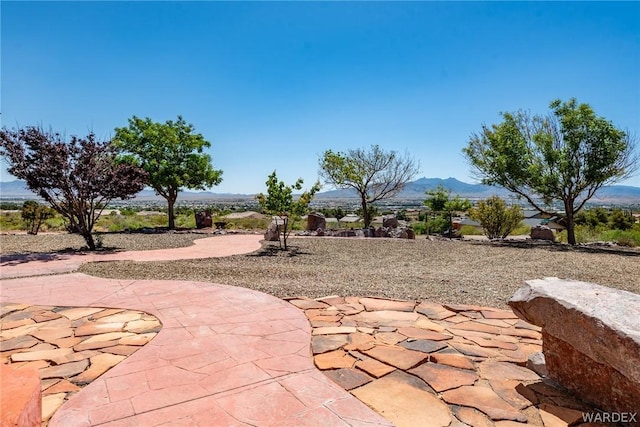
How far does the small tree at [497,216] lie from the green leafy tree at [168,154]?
1423 centimetres

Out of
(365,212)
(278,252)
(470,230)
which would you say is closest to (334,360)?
(278,252)

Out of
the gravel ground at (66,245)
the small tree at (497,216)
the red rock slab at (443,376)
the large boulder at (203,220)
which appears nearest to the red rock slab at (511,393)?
the red rock slab at (443,376)

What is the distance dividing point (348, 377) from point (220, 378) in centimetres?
96

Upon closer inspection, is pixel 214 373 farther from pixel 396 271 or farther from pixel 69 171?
pixel 69 171

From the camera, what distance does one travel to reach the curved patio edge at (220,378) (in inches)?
86.7

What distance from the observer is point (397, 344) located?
333 cm

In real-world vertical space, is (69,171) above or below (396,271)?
above

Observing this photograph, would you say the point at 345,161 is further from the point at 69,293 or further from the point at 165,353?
the point at 165,353

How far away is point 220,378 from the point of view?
8.74 ft

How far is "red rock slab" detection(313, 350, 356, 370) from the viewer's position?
9.50 ft

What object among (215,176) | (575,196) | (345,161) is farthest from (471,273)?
(215,176)

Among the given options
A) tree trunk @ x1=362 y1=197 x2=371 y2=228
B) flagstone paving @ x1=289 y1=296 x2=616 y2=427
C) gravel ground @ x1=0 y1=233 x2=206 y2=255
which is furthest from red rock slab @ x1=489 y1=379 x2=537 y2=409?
tree trunk @ x1=362 y1=197 x2=371 y2=228

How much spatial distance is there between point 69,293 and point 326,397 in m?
4.67

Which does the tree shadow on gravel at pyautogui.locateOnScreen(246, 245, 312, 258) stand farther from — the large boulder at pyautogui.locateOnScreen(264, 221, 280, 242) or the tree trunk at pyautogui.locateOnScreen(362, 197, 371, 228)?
the tree trunk at pyautogui.locateOnScreen(362, 197, 371, 228)
